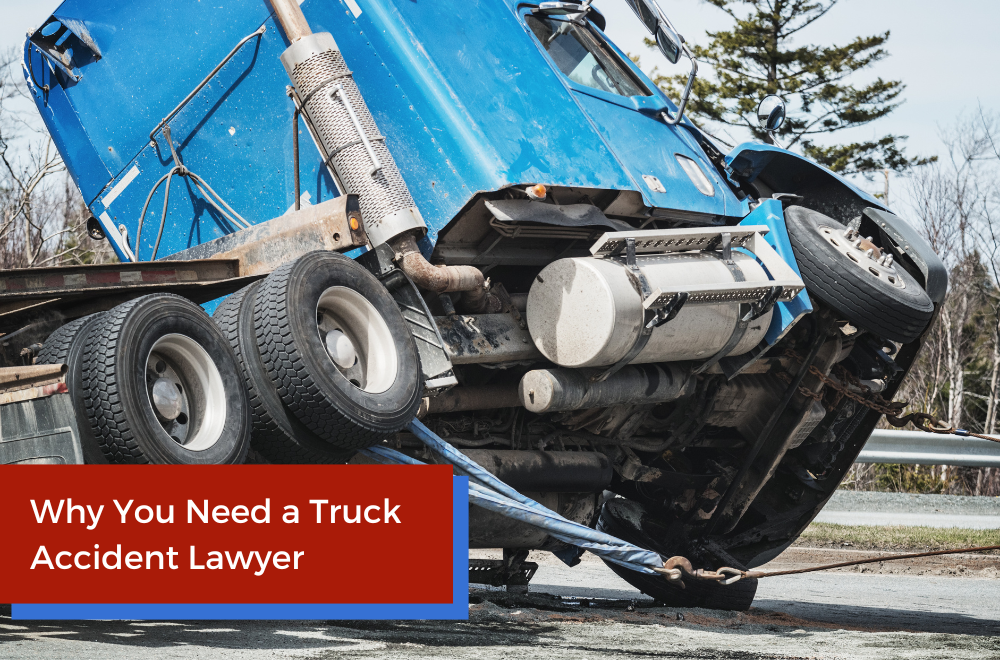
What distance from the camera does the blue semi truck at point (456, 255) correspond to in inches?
163

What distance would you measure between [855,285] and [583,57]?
1684 millimetres

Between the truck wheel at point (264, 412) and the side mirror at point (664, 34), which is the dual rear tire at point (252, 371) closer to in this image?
the truck wheel at point (264, 412)

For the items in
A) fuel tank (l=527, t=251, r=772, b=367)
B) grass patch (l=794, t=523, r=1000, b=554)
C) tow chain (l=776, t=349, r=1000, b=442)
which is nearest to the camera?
fuel tank (l=527, t=251, r=772, b=367)

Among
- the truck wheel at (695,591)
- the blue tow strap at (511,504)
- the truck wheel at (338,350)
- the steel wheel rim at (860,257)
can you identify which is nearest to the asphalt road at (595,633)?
the truck wheel at (695,591)

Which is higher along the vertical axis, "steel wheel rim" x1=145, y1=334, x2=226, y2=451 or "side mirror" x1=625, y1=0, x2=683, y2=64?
"side mirror" x1=625, y1=0, x2=683, y2=64

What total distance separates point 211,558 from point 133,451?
508mm

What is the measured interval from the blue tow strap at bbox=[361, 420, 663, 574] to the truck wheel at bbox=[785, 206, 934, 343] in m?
1.49

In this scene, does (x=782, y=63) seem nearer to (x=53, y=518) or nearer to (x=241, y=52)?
(x=241, y=52)

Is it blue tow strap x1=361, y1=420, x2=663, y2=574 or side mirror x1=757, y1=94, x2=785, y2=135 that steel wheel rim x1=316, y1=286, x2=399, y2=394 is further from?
side mirror x1=757, y1=94, x2=785, y2=135

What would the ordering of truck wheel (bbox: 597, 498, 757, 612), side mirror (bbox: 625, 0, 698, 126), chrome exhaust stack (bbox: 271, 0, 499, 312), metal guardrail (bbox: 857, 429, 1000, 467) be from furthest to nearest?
metal guardrail (bbox: 857, 429, 1000, 467) < truck wheel (bbox: 597, 498, 757, 612) < side mirror (bbox: 625, 0, 698, 126) < chrome exhaust stack (bbox: 271, 0, 499, 312)

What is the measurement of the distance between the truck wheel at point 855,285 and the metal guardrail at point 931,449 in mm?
5187

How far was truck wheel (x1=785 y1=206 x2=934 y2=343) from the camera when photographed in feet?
17.9

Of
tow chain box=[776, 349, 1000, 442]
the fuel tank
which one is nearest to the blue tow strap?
the fuel tank

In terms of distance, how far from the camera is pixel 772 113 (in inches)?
251
